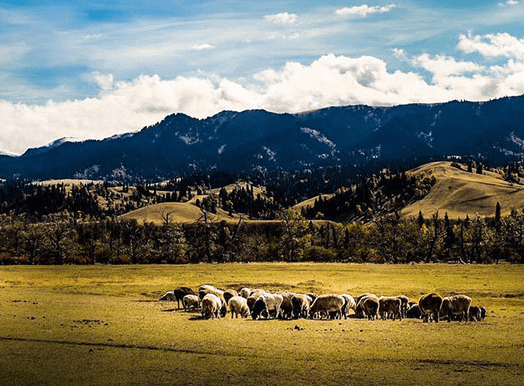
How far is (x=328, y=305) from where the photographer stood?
138 feet

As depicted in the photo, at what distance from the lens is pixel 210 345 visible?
29547 millimetres

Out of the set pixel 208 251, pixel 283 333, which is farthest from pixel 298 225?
pixel 283 333

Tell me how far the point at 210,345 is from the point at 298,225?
108430 millimetres

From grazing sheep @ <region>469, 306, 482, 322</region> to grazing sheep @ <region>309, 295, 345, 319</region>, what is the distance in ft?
32.0

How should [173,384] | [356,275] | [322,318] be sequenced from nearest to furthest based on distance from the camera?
[173,384] < [322,318] < [356,275]

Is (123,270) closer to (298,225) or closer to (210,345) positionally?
(298,225)

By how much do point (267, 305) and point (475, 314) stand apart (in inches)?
638

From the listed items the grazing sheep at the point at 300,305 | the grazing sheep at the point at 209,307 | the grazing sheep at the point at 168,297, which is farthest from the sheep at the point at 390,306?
the grazing sheep at the point at 168,297

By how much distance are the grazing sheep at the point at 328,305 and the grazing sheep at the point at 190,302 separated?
11465mm

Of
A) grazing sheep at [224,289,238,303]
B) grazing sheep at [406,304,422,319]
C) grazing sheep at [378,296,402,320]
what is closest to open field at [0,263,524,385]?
grazing sheep at [378,296,402,320]

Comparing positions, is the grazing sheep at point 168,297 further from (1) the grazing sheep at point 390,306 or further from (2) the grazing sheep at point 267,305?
(1) the grazing sheep at point 390,306

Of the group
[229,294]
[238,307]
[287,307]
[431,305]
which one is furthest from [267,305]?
[431,305]

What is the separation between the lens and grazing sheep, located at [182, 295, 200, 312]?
47.6 m

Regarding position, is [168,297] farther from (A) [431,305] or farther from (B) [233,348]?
(B) [233,348]
